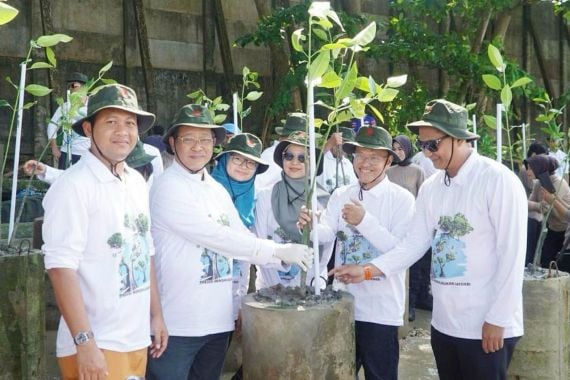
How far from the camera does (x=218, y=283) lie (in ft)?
10.9

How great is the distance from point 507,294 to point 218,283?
4.29ft

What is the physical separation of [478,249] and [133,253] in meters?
1.55

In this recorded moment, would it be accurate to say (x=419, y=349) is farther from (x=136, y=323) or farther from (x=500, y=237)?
(x=136, y=323)

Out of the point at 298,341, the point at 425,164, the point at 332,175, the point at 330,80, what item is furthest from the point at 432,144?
the point at 425,164

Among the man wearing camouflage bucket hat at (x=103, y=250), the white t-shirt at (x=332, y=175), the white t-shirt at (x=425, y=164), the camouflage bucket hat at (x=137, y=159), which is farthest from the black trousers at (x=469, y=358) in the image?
the white t-shirt at (x=425, y=164)

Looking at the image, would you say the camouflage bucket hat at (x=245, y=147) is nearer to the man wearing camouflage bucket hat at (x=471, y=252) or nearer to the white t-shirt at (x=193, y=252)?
the white t-shirt at (x=193, y=252)

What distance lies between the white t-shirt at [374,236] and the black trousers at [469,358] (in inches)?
14.8

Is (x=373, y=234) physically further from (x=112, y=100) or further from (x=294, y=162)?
(x=112, y=100)

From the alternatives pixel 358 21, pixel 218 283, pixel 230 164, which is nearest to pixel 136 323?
pixel 218 283

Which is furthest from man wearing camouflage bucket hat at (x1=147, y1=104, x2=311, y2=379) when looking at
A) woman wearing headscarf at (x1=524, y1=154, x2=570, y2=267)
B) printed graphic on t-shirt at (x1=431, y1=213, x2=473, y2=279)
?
woman wearing headscarf at (x1=524, y1=154, x2=570, y2=267)

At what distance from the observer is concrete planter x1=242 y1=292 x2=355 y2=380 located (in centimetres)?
318

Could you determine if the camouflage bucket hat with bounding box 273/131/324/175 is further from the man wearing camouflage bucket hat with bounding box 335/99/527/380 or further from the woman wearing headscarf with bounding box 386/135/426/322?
the woman wearing headscarf with bounding box 386/135/426/322

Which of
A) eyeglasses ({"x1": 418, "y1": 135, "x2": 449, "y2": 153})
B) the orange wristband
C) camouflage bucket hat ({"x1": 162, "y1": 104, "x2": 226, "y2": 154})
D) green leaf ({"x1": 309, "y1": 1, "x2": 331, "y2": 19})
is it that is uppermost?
green leaf ({"x1": 309, "y1": 1, "x2": 331, "y2": 19})

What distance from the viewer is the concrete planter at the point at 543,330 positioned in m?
4.10
